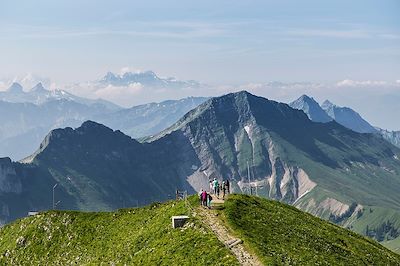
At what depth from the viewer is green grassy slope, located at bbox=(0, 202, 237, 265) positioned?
6906 centimetres

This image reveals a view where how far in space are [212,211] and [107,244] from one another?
1865cm

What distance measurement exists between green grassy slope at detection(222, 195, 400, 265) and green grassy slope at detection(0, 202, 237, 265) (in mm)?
5863

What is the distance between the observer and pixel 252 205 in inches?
3676

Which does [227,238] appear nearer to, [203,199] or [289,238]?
[289,238]

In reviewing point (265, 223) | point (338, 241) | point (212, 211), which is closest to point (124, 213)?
point (212, 211)

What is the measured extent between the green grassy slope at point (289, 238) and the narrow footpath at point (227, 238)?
1.11m

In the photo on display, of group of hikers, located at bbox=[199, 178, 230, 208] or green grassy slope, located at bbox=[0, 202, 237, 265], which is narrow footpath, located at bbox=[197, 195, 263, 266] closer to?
green grassy slope, located at bbox=[0, 202, 237, 265]

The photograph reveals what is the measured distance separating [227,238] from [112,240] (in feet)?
84.0

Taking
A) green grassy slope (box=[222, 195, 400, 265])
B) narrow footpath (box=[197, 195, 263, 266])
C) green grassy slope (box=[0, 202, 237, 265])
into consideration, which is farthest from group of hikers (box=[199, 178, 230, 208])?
green grassy slope (box=[0, 202, 237, 265])

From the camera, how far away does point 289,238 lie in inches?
3046

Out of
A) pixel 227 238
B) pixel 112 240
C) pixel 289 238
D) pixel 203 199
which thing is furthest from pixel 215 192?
pixel 227 238

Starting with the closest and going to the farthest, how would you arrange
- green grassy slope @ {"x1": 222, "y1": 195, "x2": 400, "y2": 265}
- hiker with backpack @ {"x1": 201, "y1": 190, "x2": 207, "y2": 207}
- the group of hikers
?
green grassy slope @ {"x1": 222, "y1": 195, "x2": 400, "y2": 265} → hiker with backpack @ {"x1": 201, "y1": 190, "x2": 207, "y2": 207} → the group of hikers

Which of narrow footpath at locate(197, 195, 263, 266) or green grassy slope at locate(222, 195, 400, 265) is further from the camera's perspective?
green grassy slope at locate(222, 195, 400, 265)

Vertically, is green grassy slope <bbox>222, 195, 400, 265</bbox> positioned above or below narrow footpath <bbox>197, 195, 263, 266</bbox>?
below
